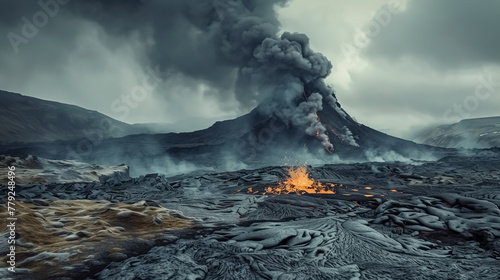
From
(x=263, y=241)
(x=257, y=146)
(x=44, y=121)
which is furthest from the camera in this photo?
(x=44, y=121)

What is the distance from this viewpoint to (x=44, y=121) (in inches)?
4301

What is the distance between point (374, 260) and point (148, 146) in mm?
77270

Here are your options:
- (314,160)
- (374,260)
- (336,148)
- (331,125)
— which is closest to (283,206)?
(374,260)

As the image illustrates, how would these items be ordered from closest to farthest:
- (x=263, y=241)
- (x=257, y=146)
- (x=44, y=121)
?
(x=263, y=241), (x=257, y=146), (x=44, y=121)

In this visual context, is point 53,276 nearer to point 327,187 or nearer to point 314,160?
point 327,187

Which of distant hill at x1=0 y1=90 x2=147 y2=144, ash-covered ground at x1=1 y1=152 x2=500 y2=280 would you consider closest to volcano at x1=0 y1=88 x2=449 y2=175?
distant hill at x1=0 y1=90 x2=147 y2=144

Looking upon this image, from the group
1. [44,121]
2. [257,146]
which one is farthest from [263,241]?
[44,121]

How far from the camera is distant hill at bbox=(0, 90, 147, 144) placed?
94.7m

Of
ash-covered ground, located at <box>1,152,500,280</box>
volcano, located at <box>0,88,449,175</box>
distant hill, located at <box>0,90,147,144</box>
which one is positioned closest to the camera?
ash-covered ground, located at <box>1,152,500,280</box>

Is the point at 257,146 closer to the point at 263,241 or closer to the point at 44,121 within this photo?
the point at 263,241

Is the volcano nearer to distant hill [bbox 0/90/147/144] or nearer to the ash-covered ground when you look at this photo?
distant hill [bbox 0/90/147/144]

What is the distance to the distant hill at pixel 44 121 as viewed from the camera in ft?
311

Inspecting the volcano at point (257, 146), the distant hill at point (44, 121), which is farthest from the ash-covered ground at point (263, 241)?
the distant hill at point (44, 121)

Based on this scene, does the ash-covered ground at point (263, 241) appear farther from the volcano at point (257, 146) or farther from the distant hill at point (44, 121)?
the distant hill at point (44, 121)
